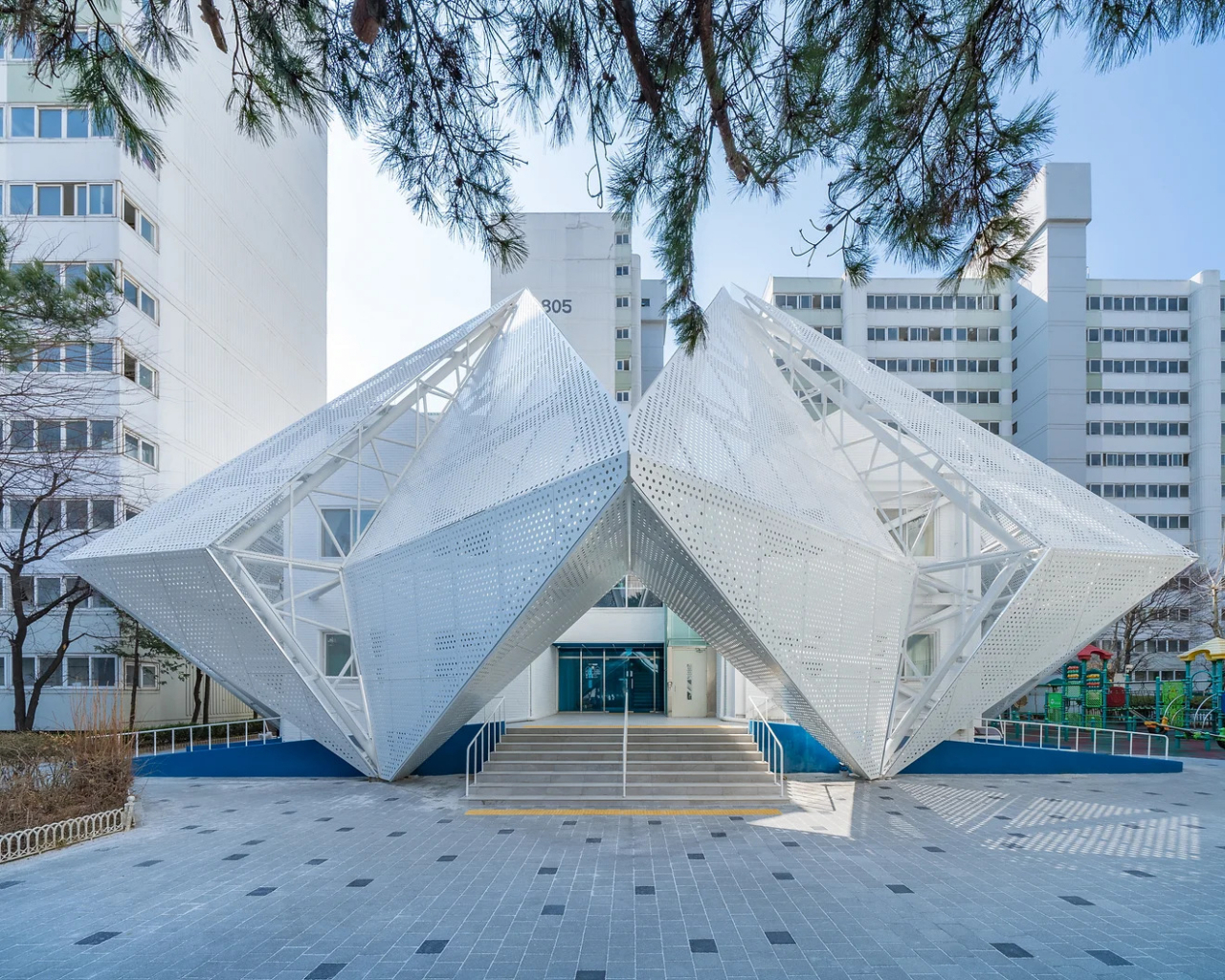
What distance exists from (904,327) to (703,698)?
110ft

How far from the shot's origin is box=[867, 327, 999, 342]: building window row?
4728 centimetres

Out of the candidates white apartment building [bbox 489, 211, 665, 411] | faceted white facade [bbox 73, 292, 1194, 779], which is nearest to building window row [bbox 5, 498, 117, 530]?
faceted white facade [bbox 73, 292, 1194, 779]

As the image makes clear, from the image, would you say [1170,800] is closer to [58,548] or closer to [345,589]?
[345,589]

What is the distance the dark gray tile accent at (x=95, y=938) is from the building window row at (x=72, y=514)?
53.2 ft

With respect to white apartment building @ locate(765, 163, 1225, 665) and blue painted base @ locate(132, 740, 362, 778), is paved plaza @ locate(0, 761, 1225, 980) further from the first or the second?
white apartment building @ locate(765, 163, 1225, 665)

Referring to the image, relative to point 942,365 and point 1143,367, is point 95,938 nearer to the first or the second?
point 942,365

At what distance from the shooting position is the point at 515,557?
10695 millimetres

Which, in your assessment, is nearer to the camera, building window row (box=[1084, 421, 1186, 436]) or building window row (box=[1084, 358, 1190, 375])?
building window row (box=[1084, 421, 1186, 436])

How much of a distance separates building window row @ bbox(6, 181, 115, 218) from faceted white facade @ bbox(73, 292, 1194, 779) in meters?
12.1

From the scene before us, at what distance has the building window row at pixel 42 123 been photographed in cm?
2172

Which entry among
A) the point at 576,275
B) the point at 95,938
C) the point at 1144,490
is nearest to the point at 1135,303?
the point at 1144,490

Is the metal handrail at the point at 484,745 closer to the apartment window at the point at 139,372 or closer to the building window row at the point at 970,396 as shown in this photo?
the apartment window at the point at 139,372

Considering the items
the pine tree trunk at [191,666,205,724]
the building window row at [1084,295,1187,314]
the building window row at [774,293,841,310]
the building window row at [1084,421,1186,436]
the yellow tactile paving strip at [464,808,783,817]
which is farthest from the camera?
the building window row at [774,293,841,310]

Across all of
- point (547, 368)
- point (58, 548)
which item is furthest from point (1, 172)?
point (547, 368)
